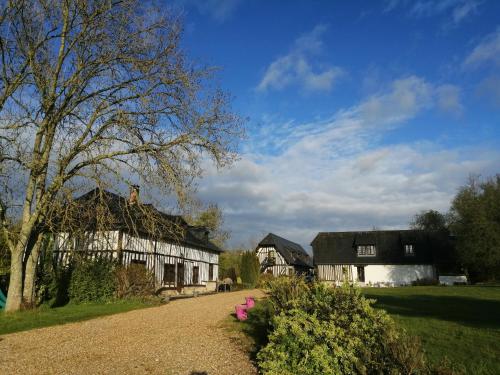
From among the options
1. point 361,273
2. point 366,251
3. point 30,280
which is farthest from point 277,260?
point 30,280

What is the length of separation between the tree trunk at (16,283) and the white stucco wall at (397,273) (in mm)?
30475

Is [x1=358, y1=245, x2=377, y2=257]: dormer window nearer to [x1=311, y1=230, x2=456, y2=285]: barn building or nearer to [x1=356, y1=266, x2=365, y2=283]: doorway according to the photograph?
[x1=311, y1=230, x2=456, y2=285]: barn building

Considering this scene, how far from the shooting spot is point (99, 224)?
11883 mm

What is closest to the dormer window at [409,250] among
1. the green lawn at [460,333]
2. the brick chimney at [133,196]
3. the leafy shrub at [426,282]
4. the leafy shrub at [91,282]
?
the leafy shrub at [426,282]

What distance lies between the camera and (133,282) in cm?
1680

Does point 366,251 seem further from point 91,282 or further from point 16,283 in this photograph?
point 16,283

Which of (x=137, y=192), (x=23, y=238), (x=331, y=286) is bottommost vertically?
(x=331, y=286)

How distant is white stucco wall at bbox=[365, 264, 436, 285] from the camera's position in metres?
35.8

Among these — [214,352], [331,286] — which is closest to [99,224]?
[214,352]

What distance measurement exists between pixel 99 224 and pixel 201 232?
59.1 ft

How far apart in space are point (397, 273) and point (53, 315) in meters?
31.3

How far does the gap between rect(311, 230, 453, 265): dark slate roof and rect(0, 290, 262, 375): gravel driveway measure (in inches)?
1146

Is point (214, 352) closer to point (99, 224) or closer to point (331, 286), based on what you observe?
point (331, 286)

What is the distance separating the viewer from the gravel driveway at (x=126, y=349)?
6305 mm
